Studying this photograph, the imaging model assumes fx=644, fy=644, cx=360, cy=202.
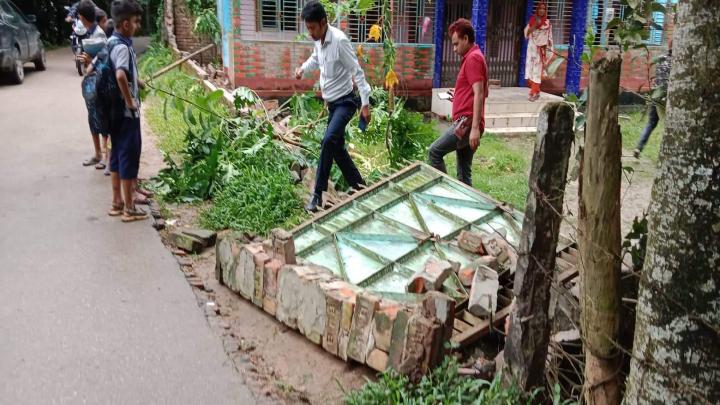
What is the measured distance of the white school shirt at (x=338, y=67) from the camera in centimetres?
555

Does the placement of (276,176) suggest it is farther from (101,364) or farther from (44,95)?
(44,95)

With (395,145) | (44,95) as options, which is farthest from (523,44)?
(44,95)

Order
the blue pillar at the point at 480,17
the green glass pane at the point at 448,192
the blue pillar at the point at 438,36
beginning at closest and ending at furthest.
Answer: the green glass pane at the point at 448,192 → the blue pillar at the point at 480,17 → the blue pillar at the point at 438,36

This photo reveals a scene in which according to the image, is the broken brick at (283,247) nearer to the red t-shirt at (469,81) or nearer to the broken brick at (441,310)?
the broken brick at (441,310)

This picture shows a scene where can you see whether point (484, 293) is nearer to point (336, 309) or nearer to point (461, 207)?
point (336, 309)

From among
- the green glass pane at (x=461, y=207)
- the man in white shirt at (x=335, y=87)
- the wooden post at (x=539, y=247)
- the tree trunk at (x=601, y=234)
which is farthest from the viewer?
the man in white shirt at (x=335, y=87)

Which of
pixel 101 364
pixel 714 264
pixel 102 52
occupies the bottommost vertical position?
pixel 101 364

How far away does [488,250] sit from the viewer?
4.09 m

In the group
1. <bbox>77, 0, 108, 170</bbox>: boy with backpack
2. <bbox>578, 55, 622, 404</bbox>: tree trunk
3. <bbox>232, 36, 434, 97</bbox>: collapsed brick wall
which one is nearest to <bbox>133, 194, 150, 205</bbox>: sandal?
<bbox>77, 0, 108, 170</bbox>: boy with backpack

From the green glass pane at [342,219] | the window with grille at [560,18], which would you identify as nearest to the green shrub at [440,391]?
the green glass pane at [342,219]

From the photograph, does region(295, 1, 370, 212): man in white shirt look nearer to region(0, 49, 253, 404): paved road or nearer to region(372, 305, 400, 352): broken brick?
region(0, 49, 253, 404): paved road

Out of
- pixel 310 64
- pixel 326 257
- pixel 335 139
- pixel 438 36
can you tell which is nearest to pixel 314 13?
pixel 310 64

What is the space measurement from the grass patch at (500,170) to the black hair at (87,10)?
14.7 feet

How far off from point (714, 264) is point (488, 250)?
209 cm
